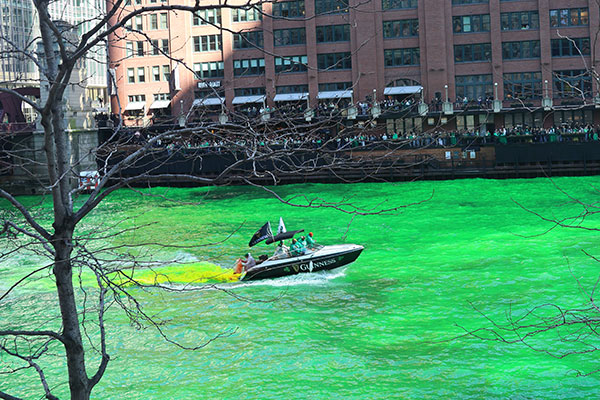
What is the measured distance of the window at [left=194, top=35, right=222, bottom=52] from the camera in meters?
92.5

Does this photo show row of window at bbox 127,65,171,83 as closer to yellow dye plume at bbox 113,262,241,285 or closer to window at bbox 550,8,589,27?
window at bbox 550,8,589,27

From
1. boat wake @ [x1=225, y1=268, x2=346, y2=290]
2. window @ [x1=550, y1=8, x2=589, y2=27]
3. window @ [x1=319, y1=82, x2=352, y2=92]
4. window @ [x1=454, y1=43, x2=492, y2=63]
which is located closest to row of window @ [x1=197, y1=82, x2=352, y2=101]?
window @ [x1=319, y1=82, x2=352, y2=92]

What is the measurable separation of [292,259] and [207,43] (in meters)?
65.0

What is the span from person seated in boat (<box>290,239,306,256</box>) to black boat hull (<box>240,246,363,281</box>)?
1.21 feet

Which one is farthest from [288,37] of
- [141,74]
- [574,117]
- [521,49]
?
[574,117]

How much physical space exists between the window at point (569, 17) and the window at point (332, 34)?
22.7 m

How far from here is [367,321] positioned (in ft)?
88.8

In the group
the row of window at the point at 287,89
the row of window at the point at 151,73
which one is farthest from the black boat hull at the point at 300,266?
the row of window at the point at 151,73

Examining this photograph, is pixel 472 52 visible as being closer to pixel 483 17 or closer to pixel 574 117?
pixel 483 17

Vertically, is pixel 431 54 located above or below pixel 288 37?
below

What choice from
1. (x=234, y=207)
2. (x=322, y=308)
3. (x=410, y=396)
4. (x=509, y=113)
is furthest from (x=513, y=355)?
(x=509, y=113)

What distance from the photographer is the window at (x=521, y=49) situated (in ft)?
276

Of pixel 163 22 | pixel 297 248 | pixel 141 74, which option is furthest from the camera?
pixel 141 74

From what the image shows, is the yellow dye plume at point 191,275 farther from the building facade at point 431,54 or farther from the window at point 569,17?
the window at point 569,17
